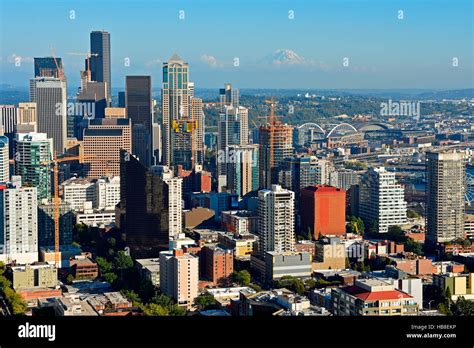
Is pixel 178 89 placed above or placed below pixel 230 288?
above

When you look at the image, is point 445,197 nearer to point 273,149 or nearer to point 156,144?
point 273,149

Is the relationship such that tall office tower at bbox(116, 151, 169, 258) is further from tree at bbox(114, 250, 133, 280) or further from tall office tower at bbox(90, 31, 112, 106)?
tall office tower at bbox(90, 31, 112, 106)

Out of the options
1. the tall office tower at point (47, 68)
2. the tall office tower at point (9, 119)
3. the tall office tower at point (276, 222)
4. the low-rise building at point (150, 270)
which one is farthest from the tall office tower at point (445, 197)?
the tall office tower at point (9, 119)

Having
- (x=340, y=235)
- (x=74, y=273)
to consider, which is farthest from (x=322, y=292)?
(x=340, y=235)

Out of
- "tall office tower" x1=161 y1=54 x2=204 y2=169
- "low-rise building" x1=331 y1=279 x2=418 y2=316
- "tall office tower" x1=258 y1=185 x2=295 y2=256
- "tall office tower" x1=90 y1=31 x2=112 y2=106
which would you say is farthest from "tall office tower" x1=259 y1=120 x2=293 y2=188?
"low-rise building" x1=331 y1=279 x2=418 y2=316

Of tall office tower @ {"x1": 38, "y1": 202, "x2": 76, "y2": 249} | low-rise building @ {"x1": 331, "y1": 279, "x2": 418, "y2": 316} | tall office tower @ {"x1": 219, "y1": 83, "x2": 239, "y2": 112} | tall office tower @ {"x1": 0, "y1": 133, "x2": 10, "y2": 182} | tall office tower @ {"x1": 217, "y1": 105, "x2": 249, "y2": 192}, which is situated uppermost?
tall office tower @ {"x1": 219, "y1": 83, "x2": 239, "y2": 112}

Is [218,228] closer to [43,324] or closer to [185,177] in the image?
[185,177]
